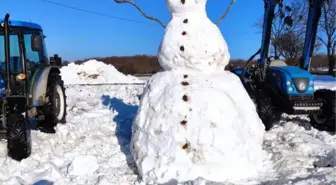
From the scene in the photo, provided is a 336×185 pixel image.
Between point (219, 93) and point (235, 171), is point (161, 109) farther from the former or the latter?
point (235, 171)

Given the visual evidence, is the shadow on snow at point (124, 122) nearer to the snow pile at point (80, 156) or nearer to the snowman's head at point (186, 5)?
the snow pile at point (80, 156)

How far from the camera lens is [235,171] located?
491 cm

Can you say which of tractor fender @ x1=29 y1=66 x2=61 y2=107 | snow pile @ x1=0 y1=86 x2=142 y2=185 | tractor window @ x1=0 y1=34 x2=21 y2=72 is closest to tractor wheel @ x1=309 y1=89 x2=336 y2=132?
snow pile @ x1=0 y1=86 x2=142 y2=185

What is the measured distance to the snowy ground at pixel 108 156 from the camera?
5.01 meters

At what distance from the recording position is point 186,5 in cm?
559

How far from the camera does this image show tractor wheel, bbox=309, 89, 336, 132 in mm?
7617

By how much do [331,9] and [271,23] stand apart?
24.2 meters

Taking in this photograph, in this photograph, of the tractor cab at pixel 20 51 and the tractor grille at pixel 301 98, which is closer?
the tractor cab at pixel 20 51

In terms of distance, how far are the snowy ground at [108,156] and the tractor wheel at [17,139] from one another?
0.11 meters

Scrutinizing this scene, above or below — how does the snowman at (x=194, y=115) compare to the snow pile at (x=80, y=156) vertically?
above

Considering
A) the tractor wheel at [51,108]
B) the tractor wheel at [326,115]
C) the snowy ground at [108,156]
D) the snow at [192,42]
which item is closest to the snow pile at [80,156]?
the snowy ground at [108,156]

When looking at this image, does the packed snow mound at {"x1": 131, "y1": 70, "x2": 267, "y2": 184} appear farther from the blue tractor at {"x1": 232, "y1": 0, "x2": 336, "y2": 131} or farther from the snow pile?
the blue tractor at {"x1": 232, "y1": 0, "x2": 336, "y2": 131}

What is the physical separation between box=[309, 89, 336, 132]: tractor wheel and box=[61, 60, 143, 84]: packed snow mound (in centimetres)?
1386

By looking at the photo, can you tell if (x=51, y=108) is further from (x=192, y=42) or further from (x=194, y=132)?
(x=194, y=132)
